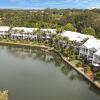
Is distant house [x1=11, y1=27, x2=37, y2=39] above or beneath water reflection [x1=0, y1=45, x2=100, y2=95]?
above

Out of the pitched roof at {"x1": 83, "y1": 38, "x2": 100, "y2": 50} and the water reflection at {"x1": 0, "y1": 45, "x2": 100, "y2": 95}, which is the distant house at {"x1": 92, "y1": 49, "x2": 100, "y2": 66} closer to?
the pitched roof at {"x1": 83, "y1": 38, "x2": 100, "y2": 50}

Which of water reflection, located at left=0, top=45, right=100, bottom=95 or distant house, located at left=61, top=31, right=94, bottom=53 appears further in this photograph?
distant house, located at left=61, top=31, right=94, bottom=53

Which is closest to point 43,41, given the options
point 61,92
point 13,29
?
point 13,29

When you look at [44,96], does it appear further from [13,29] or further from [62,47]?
[13,29]

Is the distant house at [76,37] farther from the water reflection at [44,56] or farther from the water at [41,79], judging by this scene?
the water at [41,79]

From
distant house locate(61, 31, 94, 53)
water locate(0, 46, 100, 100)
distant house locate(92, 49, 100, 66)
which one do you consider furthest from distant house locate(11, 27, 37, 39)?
distant house locate(92, 49, 100, 66)

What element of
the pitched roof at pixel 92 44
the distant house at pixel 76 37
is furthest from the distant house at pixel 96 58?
the distant house at pixel 76 37

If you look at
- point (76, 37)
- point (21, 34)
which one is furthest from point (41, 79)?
point (21, 34)
